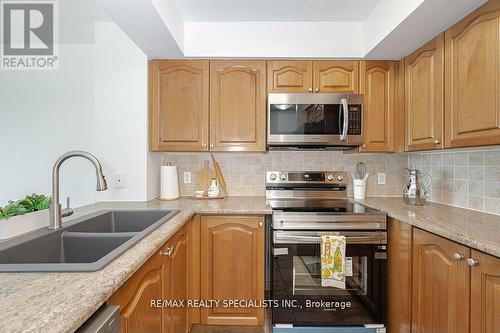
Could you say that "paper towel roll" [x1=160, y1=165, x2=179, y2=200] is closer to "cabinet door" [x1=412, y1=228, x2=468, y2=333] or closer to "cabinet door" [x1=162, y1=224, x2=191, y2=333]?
"cabinet door" [x1=162, y1=224, x2=191, y2=333]

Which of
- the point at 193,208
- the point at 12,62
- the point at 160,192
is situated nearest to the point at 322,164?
the point at 193,208

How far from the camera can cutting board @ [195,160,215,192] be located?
98.7 inches

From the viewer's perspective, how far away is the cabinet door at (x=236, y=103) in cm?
225

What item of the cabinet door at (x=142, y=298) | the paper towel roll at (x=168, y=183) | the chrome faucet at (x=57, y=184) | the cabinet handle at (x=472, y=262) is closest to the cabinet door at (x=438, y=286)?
the cabinet handle at (x=472, y=262)

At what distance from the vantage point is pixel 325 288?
1.83 m

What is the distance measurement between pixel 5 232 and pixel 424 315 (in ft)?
6.61

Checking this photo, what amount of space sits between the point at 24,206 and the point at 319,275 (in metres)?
1.66

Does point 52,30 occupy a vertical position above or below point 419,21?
above

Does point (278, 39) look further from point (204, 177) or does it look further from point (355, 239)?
point (355, 239)

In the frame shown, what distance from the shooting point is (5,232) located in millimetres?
1124

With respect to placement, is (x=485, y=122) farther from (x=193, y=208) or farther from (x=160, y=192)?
(x=160, y=192)

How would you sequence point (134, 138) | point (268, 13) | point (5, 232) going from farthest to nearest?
point (134, 138), point (268, 13), point (5, 232)

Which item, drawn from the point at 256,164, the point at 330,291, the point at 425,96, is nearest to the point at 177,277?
the point at 330,291

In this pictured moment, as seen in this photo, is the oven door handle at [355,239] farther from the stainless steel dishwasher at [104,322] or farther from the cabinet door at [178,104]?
the stainless steel dishwasher at [104,322]
